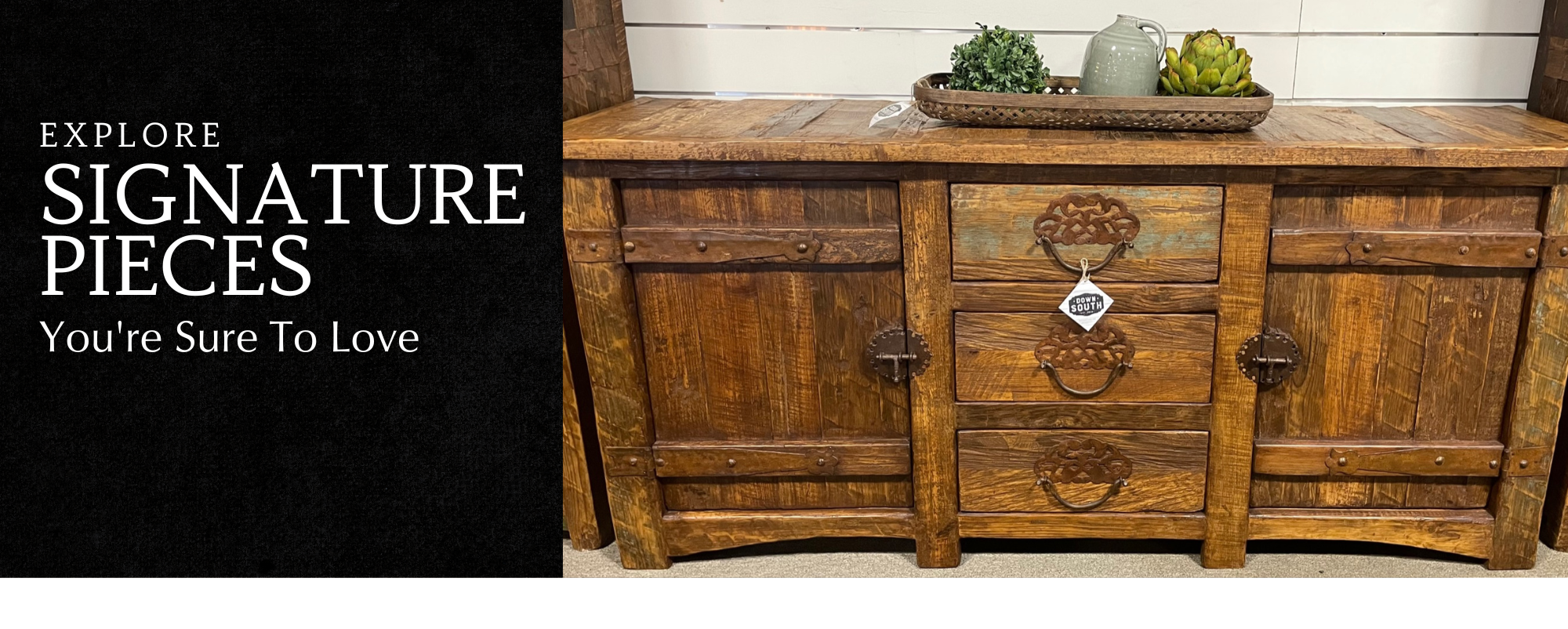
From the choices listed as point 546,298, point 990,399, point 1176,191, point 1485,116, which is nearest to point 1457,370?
point 1485,116

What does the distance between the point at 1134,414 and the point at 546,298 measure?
3.75ft

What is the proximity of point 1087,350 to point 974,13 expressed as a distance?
0.82 meters

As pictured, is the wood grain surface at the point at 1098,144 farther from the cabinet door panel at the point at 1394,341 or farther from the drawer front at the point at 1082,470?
the drawer front at the point at 1082,470

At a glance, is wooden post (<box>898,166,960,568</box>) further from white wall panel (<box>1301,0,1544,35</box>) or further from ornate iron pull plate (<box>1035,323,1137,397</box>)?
white wall panel (<box>1301,0,1544,35</box>)

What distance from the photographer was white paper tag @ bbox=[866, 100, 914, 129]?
1929 mm

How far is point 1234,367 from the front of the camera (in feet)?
6.01

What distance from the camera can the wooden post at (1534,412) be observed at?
1741 mm

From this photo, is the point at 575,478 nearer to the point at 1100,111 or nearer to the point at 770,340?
the point at 770,340

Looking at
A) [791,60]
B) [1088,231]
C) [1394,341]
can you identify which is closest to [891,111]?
[791,60]

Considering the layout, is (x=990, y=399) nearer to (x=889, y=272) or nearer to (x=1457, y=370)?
(x=889, y=272)

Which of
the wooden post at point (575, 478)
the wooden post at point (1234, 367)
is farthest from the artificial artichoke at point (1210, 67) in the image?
the wooden post at point (575, 478)

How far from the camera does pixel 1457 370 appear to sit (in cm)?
183

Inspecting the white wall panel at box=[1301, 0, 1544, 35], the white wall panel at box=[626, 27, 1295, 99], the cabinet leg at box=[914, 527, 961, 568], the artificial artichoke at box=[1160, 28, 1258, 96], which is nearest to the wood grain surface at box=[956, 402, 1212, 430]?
the cabinet leg at box=[914, 527, 961, 568]

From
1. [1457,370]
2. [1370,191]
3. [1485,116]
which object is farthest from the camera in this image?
[1485,116]
